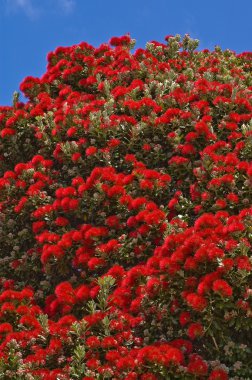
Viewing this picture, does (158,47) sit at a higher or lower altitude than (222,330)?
higher

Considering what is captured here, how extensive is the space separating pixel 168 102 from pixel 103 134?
1104mm

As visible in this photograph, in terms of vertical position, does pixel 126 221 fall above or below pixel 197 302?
above

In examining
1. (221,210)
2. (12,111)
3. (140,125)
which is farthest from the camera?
(12,111)

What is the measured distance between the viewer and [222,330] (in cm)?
684

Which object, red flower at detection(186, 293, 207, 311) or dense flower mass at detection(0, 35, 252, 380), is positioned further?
dense flower mass at detection(0, 35, 252, 380)

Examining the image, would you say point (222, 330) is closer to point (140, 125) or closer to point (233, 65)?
point (140, 125)

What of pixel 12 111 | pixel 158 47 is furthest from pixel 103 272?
pixel 158 47

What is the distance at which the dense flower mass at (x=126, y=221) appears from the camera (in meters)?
6.92

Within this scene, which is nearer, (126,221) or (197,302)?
(197,302)

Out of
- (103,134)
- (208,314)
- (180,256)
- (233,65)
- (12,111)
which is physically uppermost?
(233,65)

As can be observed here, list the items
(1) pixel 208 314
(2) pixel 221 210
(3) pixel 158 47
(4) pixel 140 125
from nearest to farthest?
(1) pixel 208 314
(2) pixel 221 210
(4) pixel 140 125
(3) pixel 158 47

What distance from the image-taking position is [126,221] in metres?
8.94

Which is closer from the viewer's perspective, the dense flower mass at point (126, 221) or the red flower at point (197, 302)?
the red flower at point (197, 302)

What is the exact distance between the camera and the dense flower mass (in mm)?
6918
